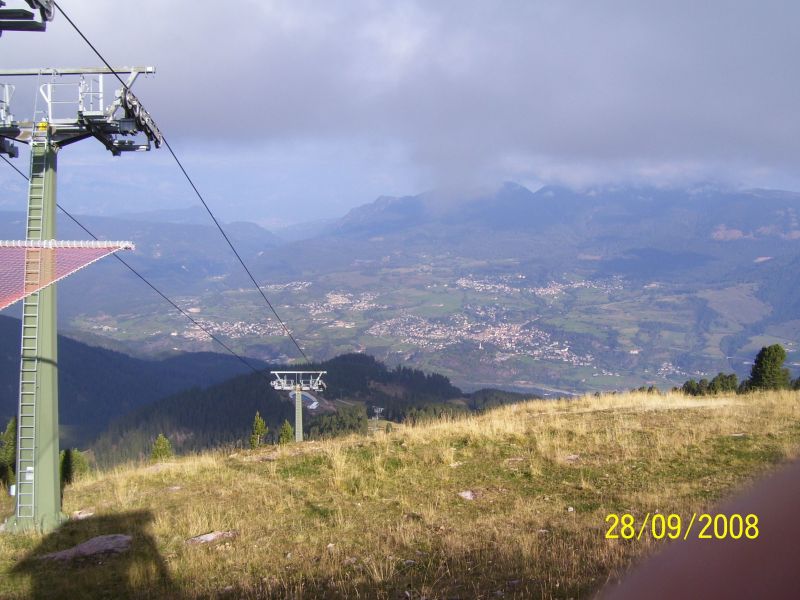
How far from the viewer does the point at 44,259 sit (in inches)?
362

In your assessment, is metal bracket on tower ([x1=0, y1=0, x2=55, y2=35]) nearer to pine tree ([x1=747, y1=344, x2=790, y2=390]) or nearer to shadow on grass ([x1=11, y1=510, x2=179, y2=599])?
shadow on grass ([x1=11, y1=510, x2=179, y2=599])

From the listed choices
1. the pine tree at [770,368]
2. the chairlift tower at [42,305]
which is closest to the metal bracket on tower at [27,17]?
the chairlift tower at [42,305]

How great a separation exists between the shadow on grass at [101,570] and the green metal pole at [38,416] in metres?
0.58

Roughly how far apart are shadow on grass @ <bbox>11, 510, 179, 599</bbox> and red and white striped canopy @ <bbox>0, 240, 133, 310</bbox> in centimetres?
343

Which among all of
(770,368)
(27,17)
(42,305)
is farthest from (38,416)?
(770,368)

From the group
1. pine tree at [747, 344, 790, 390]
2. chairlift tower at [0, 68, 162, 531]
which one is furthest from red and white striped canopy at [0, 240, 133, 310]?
pine tree at [747, 344, 790, 390]

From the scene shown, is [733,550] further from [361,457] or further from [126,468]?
[126,468]

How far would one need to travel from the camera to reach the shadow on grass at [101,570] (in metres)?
6.27

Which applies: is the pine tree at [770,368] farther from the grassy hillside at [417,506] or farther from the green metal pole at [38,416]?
the green metal pole at [38,416]

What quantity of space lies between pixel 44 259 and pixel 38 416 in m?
2.31

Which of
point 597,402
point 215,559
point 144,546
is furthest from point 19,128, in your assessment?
point 597,402

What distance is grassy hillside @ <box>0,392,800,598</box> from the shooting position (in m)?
5.77

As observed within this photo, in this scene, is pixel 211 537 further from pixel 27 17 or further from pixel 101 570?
pixel 27 17

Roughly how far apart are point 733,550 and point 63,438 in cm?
14974
